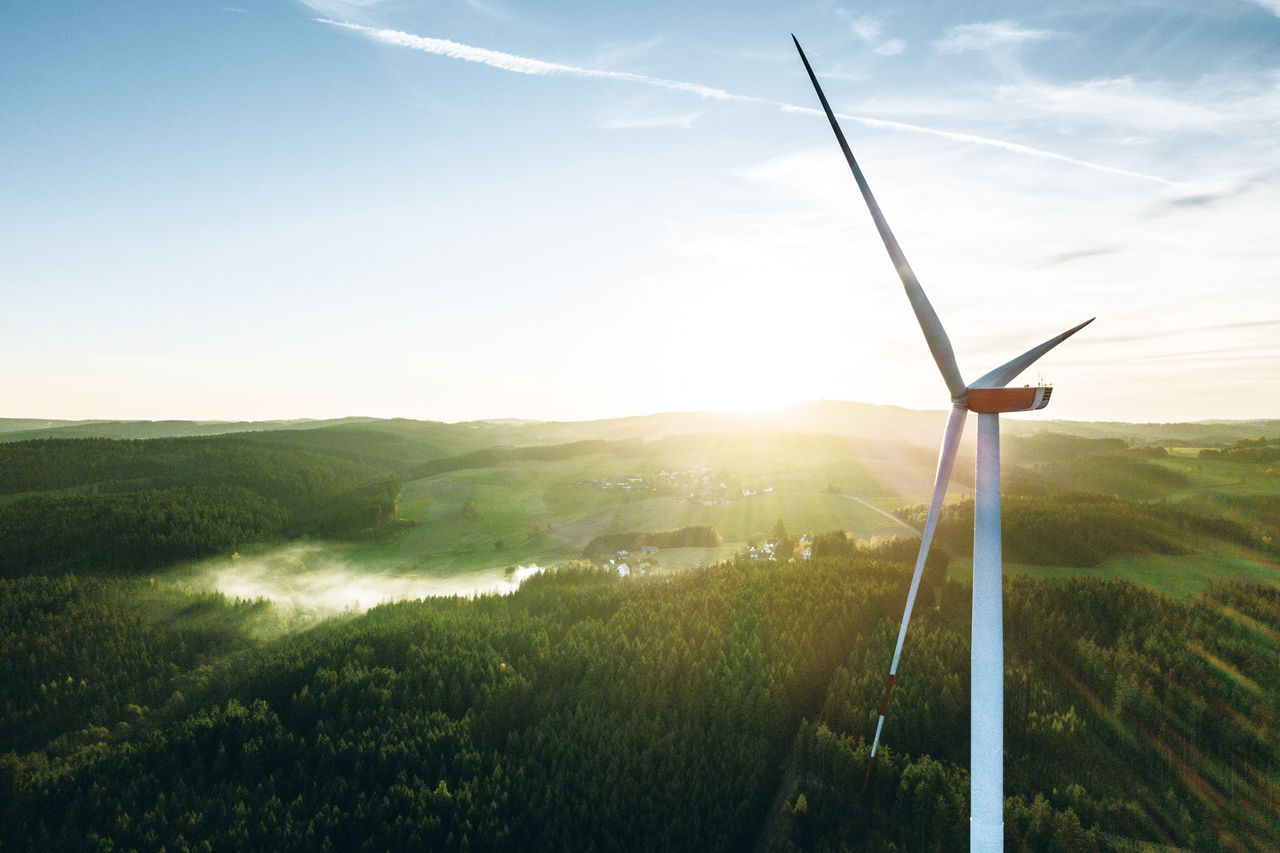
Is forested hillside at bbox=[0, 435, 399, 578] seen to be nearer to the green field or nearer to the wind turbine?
the green field

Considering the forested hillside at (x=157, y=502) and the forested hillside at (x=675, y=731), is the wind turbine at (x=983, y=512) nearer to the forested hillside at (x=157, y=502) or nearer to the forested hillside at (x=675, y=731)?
the forested hillside at (x=675, y=731)

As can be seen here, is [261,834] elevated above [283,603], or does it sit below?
above

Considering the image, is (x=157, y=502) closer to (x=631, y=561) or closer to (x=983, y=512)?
(x=631, y=561)

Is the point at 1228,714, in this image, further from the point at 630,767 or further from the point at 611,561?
the point at 611,561

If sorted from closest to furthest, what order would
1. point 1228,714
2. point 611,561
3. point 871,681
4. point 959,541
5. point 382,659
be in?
1. point 1228,714
2. point 871,681
3. point 382,659
4. point 959,541
5. point 611,561

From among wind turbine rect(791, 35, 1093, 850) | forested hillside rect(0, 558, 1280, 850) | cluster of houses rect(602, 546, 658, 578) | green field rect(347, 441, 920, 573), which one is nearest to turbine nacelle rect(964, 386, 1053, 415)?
wind turbine rect(791, 35, 1093, 850)

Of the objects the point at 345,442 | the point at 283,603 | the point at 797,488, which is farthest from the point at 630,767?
Result: the point at 345,442
